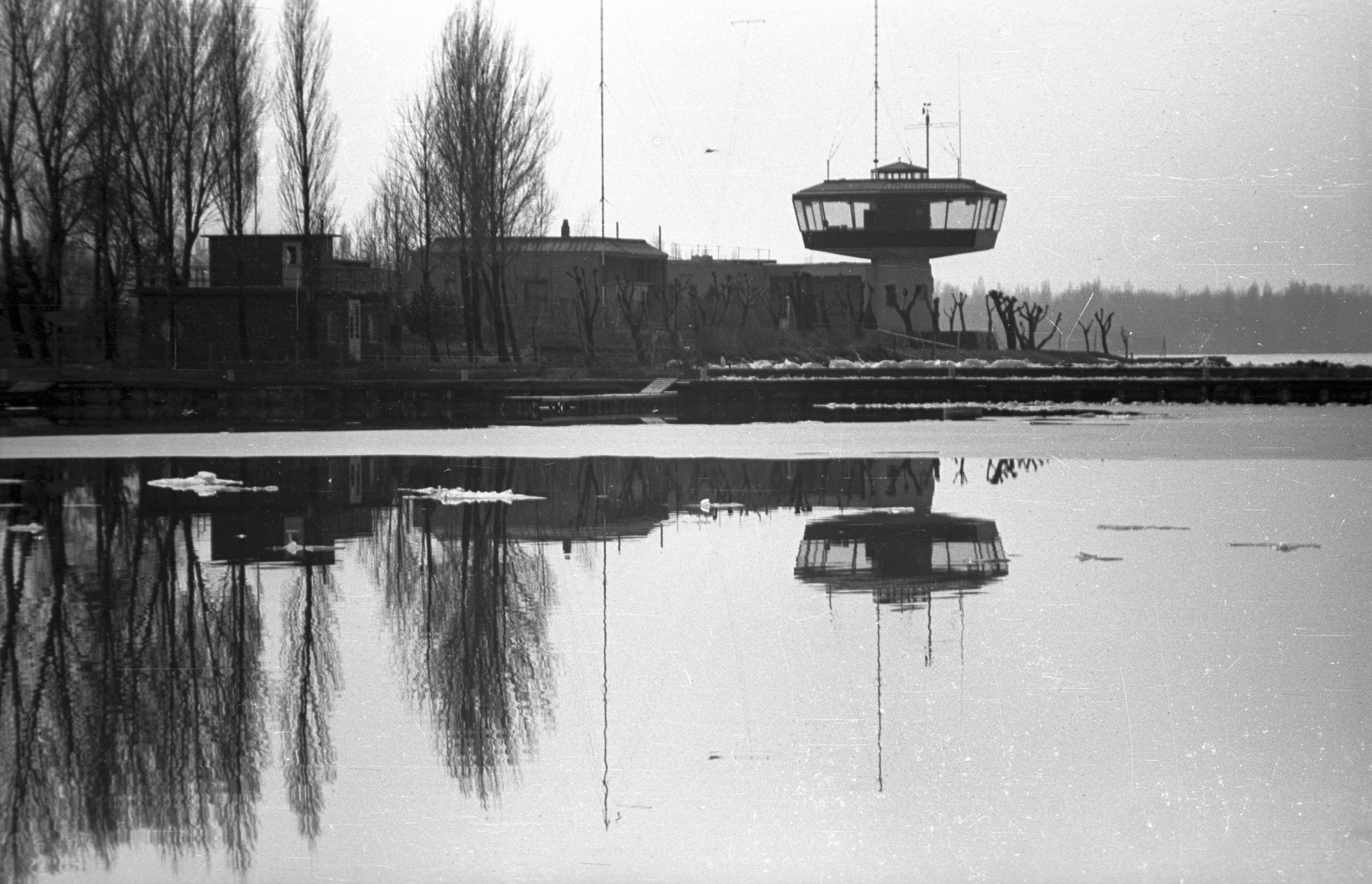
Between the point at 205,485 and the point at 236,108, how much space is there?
31.1 metres

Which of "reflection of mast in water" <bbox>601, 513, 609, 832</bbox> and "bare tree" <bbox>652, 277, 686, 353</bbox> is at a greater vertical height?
"bare tree" <bbox>652, 277, 686, 353</bbox>

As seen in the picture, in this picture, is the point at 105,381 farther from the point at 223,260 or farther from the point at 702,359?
the point at 702,359

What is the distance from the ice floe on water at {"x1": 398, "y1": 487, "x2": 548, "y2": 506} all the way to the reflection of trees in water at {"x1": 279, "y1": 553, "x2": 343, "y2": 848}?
17.7 feet

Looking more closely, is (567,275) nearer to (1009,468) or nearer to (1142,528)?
(1009,468)

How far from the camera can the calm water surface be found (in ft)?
21.2

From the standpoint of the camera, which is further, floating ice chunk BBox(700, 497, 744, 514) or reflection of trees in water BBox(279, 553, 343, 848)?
floating ice chunk BBox(700, 497, 744, 514)

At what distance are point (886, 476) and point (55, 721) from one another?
1426 cm

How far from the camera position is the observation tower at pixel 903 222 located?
7631cm

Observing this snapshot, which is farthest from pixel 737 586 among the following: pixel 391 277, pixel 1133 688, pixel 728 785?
pixel 391 277

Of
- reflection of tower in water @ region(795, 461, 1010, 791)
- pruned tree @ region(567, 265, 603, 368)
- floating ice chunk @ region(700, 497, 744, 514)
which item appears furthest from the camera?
pruned tree @ region(567, 265, 603, 368)

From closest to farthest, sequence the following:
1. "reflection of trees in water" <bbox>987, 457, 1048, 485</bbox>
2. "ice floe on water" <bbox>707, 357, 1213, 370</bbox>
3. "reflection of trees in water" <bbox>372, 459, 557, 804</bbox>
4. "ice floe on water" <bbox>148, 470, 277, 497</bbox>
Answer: "reflection of trees in water" <bbox>372, 459, 557, 804</bbox> → "ice floe on water" <bbox>148, 470, 277, 497</bbox> → "reflection of trees in water" <bbox>987, 457, 1048, 485</bbox> → "ice floe on water" <bbox>707, 357, 1213, 370</bbox>

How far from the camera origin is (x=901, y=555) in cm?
1382

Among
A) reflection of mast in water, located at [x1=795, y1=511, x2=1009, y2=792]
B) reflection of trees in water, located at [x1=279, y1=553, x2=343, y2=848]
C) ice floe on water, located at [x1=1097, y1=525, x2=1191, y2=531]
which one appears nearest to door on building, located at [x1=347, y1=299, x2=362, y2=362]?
reflection of mast in water, located at [x1=795, y1=511, x2=1009, y2=792]

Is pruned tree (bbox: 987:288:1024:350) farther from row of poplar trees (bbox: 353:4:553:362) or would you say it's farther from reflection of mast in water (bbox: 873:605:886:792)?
reflection of mast in water (bbox: 873:605:886:792)
